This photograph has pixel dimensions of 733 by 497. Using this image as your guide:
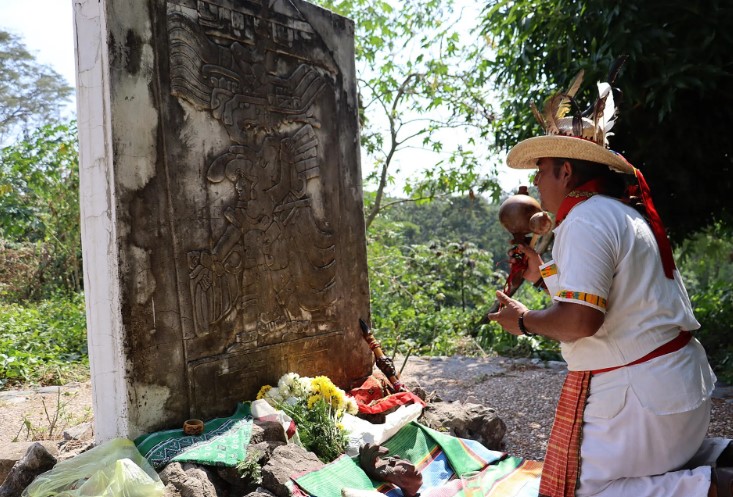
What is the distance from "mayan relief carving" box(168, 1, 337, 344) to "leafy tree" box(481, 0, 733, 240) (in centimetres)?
223

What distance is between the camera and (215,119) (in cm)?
368

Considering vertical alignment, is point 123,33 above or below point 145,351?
above

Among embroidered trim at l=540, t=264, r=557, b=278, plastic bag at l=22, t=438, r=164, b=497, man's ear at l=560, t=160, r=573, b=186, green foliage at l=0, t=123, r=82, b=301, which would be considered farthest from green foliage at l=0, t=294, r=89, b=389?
man's ear at l=560, t=160, r=573, b=186

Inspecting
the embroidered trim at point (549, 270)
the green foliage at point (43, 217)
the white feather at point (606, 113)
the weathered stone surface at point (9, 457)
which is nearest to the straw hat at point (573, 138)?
the white feather at point (606, 113)

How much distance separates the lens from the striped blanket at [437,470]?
3.16 meters

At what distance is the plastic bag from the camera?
2.69 metres

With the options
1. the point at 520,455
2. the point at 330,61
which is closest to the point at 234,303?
the point at 330,61

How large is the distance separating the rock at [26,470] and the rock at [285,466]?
3.60 ft

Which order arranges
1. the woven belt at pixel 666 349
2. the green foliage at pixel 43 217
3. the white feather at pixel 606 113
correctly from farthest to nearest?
the green foliage at pixel 43 217 < the white feather at pixel 606 113 < the woven belt at pixel 666 349

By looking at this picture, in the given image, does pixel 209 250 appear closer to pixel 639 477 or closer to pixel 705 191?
pixel 639 477

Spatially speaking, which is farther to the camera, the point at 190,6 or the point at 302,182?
the point at 302,182

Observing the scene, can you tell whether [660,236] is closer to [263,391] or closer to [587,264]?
[587,264]

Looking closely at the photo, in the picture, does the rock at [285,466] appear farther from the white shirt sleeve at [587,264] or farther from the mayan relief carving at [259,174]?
the white shirt sleeve at [587,264]

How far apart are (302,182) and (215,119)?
808 millimetres
